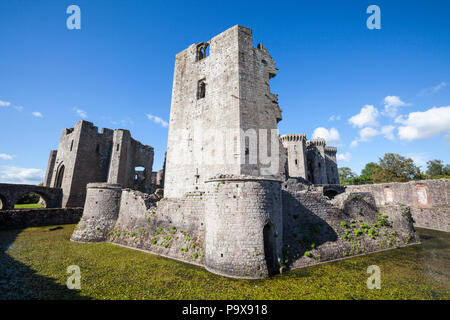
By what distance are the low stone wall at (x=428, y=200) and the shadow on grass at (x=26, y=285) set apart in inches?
784

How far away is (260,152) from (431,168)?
59.1 metres

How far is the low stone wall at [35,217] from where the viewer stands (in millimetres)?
15961

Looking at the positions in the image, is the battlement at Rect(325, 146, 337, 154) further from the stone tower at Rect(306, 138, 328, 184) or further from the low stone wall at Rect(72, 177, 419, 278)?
the low stone wall at Rect(72, 177, 419, 278)

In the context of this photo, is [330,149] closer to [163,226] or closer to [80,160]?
[163,226]

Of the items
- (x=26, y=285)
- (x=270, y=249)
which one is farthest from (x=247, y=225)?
(x=26, y=285)

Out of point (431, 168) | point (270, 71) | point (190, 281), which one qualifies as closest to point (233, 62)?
point (270, 71)

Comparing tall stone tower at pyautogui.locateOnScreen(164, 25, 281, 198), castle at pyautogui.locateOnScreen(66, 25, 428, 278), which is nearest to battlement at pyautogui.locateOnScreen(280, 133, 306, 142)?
castle at pyautogui.locateOnScreen(66, 25, 428, 278)

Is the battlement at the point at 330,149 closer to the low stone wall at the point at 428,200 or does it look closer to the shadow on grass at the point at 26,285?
the low stone wall at the point at 428,200

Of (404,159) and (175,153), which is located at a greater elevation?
(404,159)

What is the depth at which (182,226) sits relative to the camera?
10203 mm

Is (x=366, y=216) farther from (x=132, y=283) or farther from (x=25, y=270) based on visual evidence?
(x=25, y=270)

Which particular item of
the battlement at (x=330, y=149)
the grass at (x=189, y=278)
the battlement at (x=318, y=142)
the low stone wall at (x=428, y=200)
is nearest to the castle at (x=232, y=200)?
the grass at (x=189, y=278)

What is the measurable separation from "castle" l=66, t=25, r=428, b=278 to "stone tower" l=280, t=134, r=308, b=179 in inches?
677

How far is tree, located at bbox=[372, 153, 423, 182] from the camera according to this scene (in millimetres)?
33438
